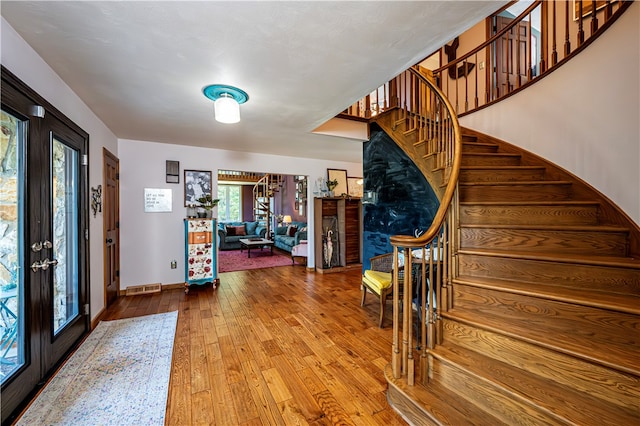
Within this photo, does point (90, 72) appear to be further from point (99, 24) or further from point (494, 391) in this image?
point (494, 391)

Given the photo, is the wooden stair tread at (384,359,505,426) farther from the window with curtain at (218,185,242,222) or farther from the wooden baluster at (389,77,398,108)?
the window with curtain at (218,185,242,222)

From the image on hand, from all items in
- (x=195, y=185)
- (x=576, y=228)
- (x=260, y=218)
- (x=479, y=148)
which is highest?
(x=479, y=148)

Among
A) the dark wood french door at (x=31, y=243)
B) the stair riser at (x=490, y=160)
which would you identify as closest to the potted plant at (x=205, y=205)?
the dark wood french door at (x=31, y=243)

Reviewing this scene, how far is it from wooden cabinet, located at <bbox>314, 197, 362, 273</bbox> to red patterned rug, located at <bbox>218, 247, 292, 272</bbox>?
1.19m

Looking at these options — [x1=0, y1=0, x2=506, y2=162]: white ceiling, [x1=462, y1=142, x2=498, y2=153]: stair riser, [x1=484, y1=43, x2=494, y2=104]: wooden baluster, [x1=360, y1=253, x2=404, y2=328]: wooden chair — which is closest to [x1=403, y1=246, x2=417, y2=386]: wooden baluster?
[x1=360, y1=253, x2=404, y2=328]: wooden chair

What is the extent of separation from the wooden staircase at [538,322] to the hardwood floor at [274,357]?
15.7 inches

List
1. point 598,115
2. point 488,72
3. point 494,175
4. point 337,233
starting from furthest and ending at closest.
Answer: point 337,233 < point 488,72 < point 494,175 < point 598,115

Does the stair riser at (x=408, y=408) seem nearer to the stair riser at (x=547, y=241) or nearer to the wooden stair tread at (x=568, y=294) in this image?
the wooden stair tread at (x=568, y=294)

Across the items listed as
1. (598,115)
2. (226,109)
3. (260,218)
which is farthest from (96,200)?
(260,218)

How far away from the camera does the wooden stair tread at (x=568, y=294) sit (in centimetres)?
134

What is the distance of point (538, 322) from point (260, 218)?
9.78 metres

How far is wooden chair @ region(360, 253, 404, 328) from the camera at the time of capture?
291cm

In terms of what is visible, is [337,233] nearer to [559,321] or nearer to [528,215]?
[528,215]

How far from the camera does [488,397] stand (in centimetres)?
141
